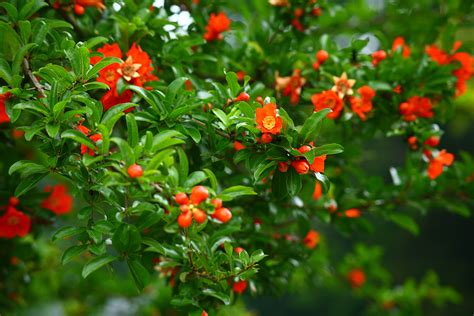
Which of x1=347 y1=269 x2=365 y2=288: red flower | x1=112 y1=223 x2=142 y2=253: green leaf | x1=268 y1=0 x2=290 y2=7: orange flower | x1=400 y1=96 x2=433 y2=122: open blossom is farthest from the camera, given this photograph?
x1=347 y1=269 x2=365 y2=288: red flower

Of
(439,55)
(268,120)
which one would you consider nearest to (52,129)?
(268,120)

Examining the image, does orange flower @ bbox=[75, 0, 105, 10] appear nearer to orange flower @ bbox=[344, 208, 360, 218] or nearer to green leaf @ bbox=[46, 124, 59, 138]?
green leaf @ bbox=[46, 124, 59, 138]

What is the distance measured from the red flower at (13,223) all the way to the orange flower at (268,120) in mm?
730

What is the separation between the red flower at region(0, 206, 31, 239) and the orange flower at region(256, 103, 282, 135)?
Result: 28.7 inches

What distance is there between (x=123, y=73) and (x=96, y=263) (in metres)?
0.38

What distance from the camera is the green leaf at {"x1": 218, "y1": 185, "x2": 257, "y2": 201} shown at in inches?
35.2

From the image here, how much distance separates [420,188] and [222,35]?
2.27ft

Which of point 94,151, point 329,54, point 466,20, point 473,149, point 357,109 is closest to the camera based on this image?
point 94,151

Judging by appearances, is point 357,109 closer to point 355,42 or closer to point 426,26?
point 355,42

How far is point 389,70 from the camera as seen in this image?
136cm

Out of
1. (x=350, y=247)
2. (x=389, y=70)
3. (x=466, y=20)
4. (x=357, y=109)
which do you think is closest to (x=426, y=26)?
(x=466, y=20)

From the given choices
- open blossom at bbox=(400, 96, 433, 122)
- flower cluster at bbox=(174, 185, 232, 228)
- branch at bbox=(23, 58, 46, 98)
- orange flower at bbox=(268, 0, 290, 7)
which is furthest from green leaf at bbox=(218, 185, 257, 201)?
orange flower at bbox=(268, 0, 290, 7)

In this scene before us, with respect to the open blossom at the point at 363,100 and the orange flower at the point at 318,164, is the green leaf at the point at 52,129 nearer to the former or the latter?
the orange flower at the point at 318,164

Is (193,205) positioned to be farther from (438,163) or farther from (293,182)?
(438,163)
